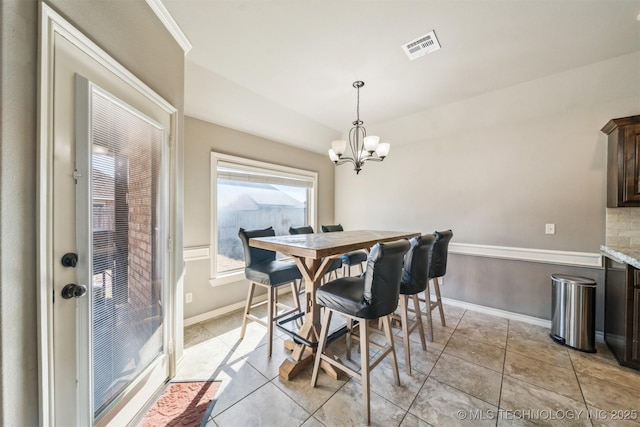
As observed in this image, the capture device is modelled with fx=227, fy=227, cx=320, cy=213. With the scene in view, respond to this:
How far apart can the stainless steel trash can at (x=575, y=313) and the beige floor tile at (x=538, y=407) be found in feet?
2.94

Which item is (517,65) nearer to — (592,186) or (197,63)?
(592,186)

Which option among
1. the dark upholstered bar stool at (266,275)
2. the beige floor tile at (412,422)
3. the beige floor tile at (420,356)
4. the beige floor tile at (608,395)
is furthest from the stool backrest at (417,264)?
the beige floor tile at (608,395)

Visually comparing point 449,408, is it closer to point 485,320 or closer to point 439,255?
point 439,255

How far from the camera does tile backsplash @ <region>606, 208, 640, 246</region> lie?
87.7 inches

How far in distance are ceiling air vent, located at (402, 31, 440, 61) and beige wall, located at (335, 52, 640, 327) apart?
131cm

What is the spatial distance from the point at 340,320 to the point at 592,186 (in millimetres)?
3109

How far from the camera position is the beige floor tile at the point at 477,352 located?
1.99m

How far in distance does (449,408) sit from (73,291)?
7.37 feet

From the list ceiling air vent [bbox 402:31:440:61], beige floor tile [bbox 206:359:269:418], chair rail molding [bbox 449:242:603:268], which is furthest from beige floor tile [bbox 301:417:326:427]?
ceiling air vent [bbox 402:31:440:61]

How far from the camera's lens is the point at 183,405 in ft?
5.07

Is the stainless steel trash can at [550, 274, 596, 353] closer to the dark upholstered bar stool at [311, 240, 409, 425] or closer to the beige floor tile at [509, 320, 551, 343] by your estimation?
the beige floor tile at [509, 320, 551, 343]

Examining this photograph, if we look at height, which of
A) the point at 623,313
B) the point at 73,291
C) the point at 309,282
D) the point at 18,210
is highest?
the point at 18,210

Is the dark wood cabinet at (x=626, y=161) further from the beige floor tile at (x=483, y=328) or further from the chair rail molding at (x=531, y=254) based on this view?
the beige floor tile at (x=483, y=328)

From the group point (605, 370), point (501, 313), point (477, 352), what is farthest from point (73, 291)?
point (501, 313)
